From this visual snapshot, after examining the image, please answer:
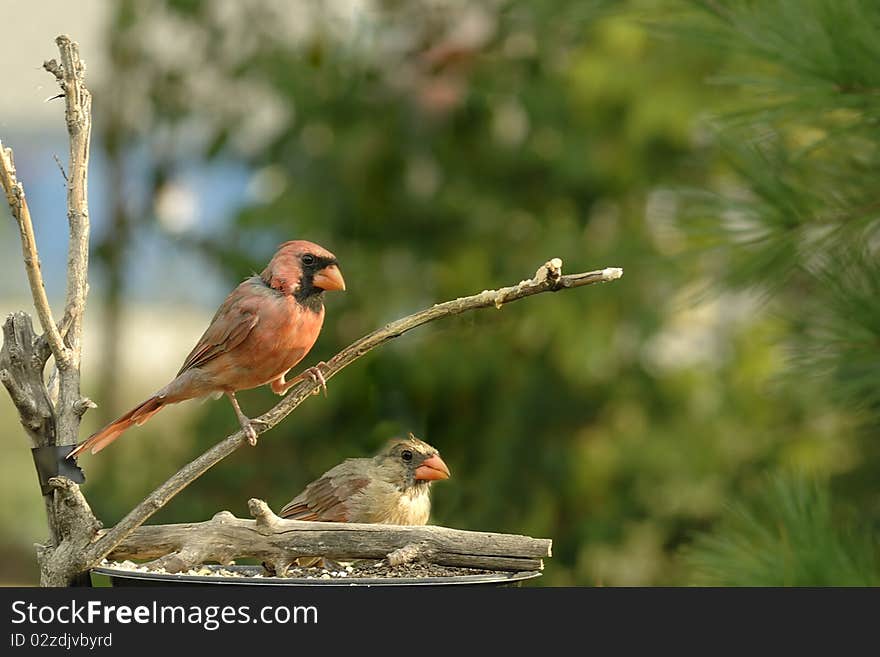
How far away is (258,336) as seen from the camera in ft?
2.62

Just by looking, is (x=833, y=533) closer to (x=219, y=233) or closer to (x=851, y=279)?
(x=851, y=279)

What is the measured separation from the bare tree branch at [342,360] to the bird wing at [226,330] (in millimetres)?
58

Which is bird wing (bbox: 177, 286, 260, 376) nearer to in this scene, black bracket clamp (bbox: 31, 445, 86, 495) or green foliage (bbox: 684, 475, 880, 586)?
black bracket clamp (bbox: 31, 445, 86, 495)

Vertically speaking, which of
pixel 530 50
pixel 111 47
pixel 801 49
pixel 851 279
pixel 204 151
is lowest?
pixel 851 279

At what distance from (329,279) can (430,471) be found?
21 cm

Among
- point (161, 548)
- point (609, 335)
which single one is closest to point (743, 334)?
point (609, 335)

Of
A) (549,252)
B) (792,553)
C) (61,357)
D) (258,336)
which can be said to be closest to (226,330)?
(258,336)

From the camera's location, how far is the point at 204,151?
228 centimetres

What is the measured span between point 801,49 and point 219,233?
1032 millimetres

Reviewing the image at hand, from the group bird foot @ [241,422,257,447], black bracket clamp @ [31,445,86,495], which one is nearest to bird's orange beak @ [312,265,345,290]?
bird foot @ [241,422,257,447]

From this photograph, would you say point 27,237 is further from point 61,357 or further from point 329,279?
point 329,279

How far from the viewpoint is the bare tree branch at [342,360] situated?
0.77 metres

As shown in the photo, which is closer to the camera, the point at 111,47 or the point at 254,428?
the point at 254,428

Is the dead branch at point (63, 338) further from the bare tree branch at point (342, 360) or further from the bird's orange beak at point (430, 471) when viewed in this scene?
the bird's orange beak at point (430, 471)
